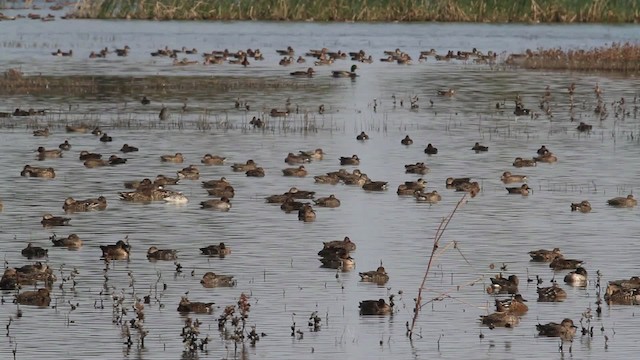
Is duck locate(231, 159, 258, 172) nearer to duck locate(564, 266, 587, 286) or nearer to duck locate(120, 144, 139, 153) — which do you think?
duck locate(120, 144, 139, 153)

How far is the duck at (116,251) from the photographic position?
28.3 m

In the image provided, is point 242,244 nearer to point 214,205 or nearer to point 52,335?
point 214,205

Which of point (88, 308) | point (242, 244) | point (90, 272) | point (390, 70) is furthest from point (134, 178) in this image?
point (390, 70)

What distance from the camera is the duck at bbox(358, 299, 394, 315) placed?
24.3 metres

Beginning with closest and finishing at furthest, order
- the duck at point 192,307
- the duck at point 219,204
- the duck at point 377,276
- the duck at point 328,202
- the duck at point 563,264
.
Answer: the duck at point 192,307
the duck at point 377,276
the duck at point 563,264
the duck at point 219,204
the duck at point 328,202

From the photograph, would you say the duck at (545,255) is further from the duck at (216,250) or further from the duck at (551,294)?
the duck at (216,250)

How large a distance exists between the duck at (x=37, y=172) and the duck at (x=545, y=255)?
15327 mm

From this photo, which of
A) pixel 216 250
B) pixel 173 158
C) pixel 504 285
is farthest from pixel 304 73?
pixel 504 285

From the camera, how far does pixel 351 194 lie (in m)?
38.6

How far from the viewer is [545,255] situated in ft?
95.3

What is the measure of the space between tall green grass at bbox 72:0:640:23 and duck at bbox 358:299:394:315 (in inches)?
2908

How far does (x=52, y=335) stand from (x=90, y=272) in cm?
484

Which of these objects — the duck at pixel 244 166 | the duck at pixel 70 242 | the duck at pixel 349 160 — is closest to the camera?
the duck at pixel 70 242

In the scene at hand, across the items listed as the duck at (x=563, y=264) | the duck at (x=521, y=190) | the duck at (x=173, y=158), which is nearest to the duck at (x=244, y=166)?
the duck at (x=173, y=158)
